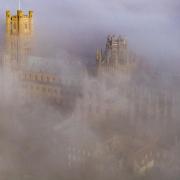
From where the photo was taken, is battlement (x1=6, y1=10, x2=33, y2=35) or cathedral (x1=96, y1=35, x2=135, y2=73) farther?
battlement (x1=6, y1=10, x2=33, y2=35)

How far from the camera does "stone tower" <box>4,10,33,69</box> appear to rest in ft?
146

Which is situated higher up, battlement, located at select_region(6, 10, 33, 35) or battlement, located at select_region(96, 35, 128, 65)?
battlement, located at select_region(6, 10, 33, 35)

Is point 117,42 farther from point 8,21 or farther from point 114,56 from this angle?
point 8,21

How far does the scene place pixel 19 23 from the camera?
44.1 meters

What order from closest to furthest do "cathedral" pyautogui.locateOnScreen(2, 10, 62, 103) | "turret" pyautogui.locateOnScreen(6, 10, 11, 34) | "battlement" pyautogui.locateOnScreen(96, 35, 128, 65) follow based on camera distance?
"battlement" pyautogui.locateOnScreen(96, 35, 128, 65)
"cathedral" pyautogui.locateOnScreen(2, 10, 62, 103)
"turret" pyautogui.locateOnScreen(6, 10, 11, 34)

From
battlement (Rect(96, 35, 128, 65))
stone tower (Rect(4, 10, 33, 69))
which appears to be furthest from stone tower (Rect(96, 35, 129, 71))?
stone tower (Rect(4, 10, 33, 69))

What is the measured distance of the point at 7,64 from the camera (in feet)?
151

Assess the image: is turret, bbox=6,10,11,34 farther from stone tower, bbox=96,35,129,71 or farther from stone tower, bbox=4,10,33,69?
stone tower, bbox=96,35,129,71

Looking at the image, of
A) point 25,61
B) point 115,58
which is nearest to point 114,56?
point 115,58

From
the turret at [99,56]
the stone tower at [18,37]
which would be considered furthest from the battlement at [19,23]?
the turret at [99,56]

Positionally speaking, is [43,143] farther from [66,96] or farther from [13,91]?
[13,91]

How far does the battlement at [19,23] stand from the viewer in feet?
145

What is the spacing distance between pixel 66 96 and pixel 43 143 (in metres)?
6.75

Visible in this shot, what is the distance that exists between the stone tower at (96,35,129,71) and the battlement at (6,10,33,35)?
10851mm
